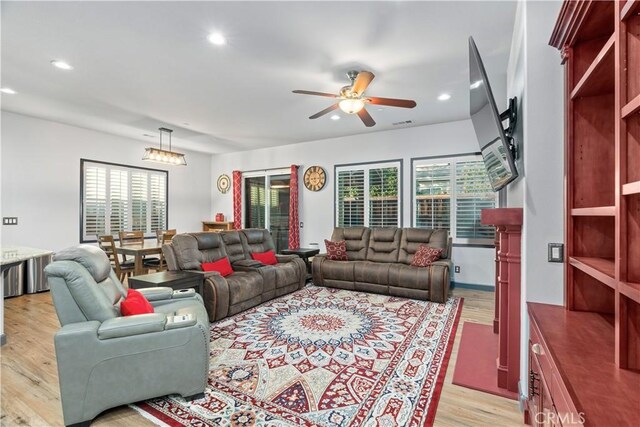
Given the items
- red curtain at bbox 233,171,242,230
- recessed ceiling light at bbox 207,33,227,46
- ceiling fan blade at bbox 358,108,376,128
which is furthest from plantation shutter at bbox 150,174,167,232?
ceiling fan blade at bbox 358,108,376,128

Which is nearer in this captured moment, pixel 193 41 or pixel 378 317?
pixel 193 41

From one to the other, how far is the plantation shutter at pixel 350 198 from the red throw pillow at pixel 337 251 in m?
0.96

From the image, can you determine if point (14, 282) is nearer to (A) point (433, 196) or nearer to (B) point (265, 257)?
(B) point (265, 257)

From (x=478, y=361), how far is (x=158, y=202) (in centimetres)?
668

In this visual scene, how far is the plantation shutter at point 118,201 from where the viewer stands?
594cm

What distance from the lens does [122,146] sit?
20.1 ft

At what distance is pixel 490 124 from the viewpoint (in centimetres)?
196

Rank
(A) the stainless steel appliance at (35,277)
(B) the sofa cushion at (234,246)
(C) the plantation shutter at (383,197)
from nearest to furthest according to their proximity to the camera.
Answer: (B) the sofa cushion at (234,246)
(A) the stainless steel appliance at (35,277)
(C) the plantation shutter at (383,197)

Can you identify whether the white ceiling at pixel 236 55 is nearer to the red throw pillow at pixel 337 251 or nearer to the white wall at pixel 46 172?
the white wall at pixel 46 172

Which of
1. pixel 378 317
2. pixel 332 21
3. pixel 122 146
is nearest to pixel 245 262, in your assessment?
pixel 378 317

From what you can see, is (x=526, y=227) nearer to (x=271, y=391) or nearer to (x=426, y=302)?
(x=271, y=391)

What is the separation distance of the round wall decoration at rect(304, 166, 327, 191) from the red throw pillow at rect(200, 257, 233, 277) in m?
2.91

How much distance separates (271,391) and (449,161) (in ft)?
15.1

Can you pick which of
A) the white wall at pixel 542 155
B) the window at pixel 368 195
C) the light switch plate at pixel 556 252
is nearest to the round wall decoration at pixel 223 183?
the window at pixel 368 195
